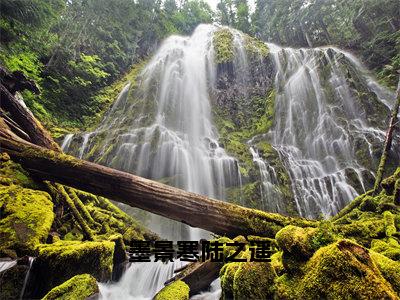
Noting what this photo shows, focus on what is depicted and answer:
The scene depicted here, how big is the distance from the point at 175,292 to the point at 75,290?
1330 mm

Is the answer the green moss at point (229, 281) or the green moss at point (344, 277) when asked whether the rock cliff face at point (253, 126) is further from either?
the green moss at point (344, 277)

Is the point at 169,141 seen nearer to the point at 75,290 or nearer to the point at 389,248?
the point at 75,290

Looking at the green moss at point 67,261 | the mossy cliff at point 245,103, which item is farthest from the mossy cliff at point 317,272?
the mossy cliff at point 245,103

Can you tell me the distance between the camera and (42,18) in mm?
8039

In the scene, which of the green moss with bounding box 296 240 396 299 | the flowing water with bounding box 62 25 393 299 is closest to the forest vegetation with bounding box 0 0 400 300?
the green moss with bounding box 296 240 396 299

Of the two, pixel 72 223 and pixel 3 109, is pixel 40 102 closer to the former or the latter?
pixel 3 109

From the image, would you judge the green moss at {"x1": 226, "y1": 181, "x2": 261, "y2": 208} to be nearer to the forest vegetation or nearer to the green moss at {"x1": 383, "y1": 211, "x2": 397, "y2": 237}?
the forest vegetation

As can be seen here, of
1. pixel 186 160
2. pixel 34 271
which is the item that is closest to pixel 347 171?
pixel 186 160

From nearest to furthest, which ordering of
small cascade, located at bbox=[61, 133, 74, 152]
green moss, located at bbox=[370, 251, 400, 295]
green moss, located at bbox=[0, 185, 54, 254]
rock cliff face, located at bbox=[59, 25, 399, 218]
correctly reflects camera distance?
green moss, located at bbox=[370, 251, 400, 295] < green moss, located at bbox=[0, 185, 54, 254] < rock cliff face, located at bbox=[59, 25, 399, 218] < small cascade, located at bbox=[61, 133, 74, 152]

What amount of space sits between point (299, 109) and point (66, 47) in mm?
13810

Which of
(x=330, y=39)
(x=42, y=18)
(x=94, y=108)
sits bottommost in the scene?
(x=42, y=18)

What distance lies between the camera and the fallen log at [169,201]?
5051 mm

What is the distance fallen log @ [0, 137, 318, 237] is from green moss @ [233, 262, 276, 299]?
1.83 metres

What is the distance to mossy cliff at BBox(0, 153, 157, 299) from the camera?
12.7 feet
